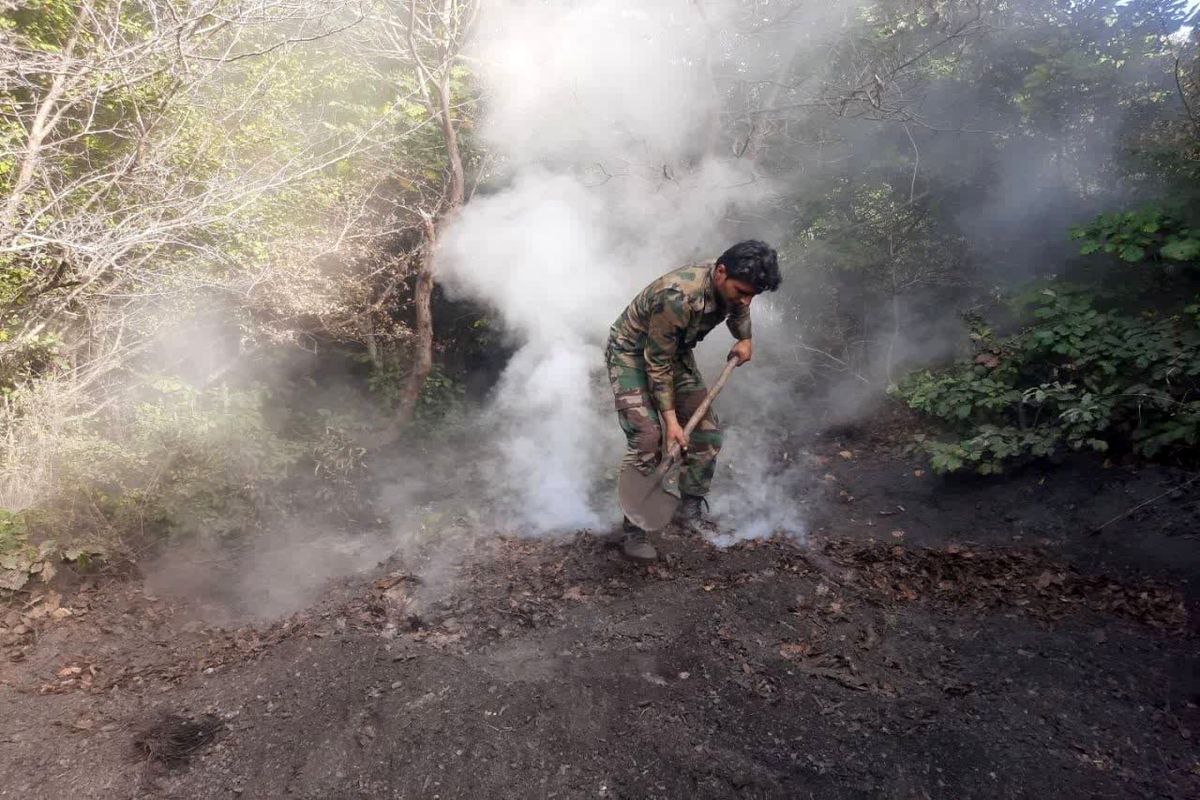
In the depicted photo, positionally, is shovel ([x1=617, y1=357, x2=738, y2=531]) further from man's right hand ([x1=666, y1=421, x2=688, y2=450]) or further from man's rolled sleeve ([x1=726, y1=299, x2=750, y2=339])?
man's rolled sleeve ([x1=726, y1=299, x2=750, y2=339])

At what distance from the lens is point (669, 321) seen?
3.37m

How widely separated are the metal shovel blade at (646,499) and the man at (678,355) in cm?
6

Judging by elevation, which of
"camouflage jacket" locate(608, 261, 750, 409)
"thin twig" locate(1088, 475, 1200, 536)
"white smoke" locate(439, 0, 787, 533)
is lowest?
"thin twig" locate(1088, 475, 1200, 536)

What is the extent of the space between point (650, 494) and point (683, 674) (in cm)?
122

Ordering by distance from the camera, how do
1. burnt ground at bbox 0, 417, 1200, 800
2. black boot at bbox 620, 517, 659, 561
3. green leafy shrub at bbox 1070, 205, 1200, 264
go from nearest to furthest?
1. burnt ground at bbox 0, 417, 1200, 800
2. black boot at bbox 620, 517, 659, 561
3. green leafy shrub at bbox 1070, 205, 1200, 264

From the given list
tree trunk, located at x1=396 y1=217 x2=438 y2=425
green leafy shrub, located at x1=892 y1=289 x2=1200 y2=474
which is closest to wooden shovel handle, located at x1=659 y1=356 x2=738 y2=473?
green leafy shrub, located at x1=892 y1=289 x2=1200 y2=474

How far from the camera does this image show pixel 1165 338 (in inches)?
146

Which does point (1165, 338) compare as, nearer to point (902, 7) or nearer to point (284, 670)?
point (902, 7)

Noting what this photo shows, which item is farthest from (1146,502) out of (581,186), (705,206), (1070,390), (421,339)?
(421,339)

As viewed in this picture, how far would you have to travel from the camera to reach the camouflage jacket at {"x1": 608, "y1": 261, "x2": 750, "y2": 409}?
3.35 m

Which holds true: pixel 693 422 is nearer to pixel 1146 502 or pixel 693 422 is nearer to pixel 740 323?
pixel 740 323

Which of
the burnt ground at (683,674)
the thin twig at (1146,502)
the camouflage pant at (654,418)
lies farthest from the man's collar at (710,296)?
the thin twig at (1146,502)

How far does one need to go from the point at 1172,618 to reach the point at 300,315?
21.7ft

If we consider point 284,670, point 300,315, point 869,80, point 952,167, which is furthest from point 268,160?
point 952,167
